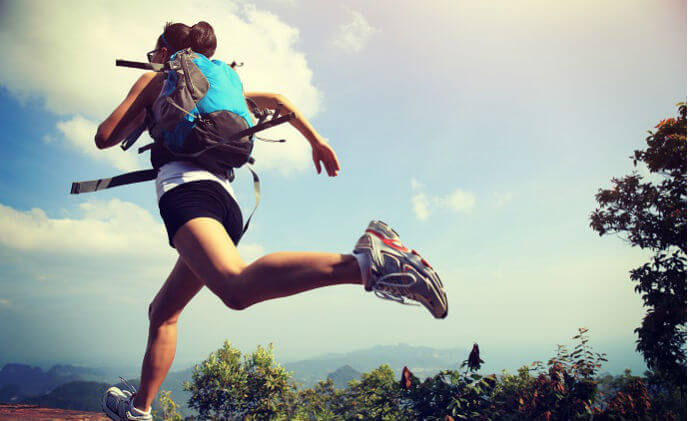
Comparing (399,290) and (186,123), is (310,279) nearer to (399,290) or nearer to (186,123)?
(399,290)

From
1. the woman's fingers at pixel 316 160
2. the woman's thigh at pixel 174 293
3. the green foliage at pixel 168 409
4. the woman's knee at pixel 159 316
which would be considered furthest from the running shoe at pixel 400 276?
the green foliage at pixel 168 409

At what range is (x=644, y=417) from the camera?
418 cm

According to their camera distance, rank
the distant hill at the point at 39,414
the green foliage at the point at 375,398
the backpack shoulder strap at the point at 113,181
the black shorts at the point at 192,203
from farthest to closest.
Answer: the green foliage at the point at 375,398 → the distant hill at the point at 39,414 → the backpack shoulder strap at the point at 113,181 → the black shorts at the point at 192,203

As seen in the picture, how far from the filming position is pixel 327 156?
2.17 meters

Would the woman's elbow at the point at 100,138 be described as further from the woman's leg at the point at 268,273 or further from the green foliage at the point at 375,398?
the green foliage at the point at 375,398

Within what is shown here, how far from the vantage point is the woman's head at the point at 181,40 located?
6.85 ft

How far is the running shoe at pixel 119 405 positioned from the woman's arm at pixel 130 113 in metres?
1.60

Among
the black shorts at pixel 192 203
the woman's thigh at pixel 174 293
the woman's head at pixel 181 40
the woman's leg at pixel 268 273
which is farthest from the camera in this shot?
the woman's head at pixel 181 40

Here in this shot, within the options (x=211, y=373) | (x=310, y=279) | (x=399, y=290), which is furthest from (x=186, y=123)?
(x=211, y=373)

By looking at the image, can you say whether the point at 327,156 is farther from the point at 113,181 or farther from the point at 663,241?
the point at 663,241

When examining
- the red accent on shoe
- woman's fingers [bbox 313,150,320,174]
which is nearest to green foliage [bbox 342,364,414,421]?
woman's fingers [bbox 313,150,320,174]

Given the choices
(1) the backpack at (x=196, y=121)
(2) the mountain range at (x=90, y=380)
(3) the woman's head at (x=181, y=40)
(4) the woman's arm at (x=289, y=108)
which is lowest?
(2) the mountain range at (x=90, y=380)

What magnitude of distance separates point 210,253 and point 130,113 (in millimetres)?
1006

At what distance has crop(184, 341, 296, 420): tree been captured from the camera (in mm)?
5469
